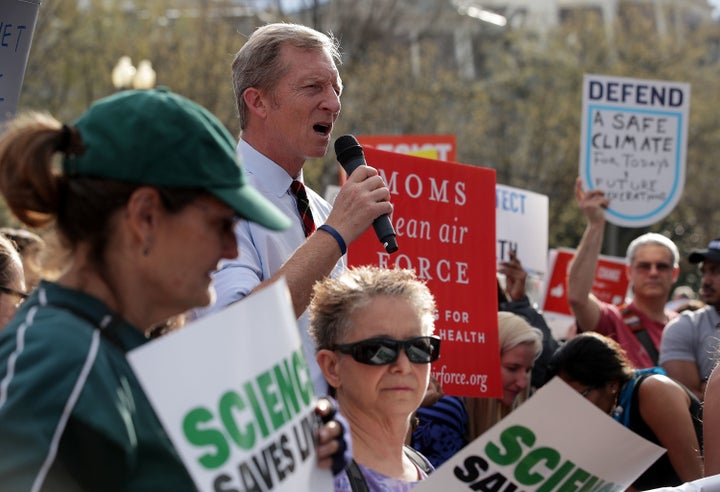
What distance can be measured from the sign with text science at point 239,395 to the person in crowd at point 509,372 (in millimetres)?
3364

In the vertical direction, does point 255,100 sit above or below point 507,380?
above

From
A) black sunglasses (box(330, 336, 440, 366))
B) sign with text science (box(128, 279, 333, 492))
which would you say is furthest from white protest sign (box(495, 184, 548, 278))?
sign with text science (box(128, 279, 333, 492))

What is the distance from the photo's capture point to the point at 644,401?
4.93 meters

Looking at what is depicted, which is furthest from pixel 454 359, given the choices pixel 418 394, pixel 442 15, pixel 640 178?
pixel 442 15

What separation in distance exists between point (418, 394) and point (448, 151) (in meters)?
6.31

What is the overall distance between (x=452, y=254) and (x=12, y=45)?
178 cm

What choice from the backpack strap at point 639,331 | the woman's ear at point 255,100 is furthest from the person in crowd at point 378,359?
the backpack strap at point 639,331

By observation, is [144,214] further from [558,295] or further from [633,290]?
[558,295]

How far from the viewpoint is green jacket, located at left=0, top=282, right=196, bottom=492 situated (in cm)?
188

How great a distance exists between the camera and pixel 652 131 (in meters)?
8.43

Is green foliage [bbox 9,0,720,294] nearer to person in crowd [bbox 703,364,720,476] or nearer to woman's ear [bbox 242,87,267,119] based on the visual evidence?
woman's ear [bbox 242,87,267,119]

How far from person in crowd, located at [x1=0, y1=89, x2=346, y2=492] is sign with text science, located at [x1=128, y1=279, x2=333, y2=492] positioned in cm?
11

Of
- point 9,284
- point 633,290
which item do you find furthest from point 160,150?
point 633,290

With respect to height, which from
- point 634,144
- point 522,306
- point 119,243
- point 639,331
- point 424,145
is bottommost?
point 639,331
